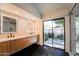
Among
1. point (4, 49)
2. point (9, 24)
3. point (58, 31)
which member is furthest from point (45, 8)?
point (4, 49)

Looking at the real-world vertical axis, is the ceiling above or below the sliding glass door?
above

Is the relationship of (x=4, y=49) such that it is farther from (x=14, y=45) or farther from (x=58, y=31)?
(x=58, y=31)

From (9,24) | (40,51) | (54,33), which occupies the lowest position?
(40,51)

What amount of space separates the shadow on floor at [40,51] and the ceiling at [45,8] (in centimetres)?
66

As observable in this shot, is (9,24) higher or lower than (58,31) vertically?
higher

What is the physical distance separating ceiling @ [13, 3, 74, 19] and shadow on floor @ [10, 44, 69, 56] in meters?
0.66

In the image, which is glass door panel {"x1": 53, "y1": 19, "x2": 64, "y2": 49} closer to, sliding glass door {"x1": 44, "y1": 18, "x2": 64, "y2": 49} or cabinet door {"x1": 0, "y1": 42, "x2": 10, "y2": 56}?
sliding glass door {"x1": 44, "y1": 18, "x2": 64, "y2": 49}

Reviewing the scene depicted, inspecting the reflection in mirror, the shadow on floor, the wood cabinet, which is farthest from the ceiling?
the shadow on floor

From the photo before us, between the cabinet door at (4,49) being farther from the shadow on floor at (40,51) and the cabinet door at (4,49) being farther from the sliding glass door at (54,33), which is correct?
the sliding glass door at (54,33)

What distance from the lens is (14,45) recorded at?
1758mm

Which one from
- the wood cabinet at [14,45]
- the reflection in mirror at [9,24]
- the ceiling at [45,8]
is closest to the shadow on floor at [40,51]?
the wood cabinet at [14,45]

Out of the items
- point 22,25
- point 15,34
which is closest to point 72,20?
point 22,25

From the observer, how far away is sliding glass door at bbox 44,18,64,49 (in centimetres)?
177

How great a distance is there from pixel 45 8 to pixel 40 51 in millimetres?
876
